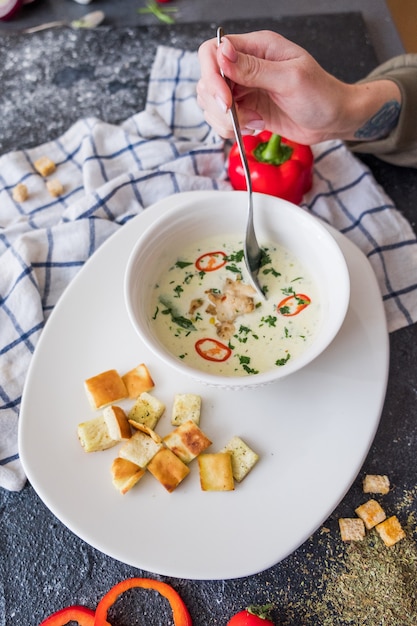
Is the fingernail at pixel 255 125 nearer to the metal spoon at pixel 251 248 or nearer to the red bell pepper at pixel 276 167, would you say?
the red bell pepper at pixel 276 167

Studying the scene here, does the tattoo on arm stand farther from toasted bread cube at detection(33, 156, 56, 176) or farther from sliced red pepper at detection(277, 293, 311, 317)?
toasted bread cube at detection(33, 156, 56, 176)

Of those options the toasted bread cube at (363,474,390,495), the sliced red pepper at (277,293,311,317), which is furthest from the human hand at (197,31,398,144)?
the toasted bread cube at (363,474,390,495)

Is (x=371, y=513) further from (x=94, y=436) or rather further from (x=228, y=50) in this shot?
(x=228, y=50)

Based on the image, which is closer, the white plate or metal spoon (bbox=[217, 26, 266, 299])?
the white plate

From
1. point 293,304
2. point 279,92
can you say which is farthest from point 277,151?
point 293,304

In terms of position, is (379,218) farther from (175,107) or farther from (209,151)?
(175,107)

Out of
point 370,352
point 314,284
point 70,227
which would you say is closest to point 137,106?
point 70,227
